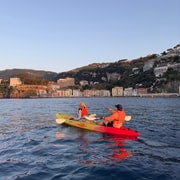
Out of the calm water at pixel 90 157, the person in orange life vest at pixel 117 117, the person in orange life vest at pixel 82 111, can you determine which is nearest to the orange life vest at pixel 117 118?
the person in orange life vest at pixel 117 117

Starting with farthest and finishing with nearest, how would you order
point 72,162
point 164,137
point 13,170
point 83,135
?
1. point 83,135
2. point 164,137
3. point 72,162
4. point 13,170

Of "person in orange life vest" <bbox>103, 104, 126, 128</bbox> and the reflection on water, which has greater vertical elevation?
"person in orange life vest" <bbox>103, 104, 126, 128</bbox>

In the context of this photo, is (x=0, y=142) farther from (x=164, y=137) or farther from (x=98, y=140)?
(x=164, y=137)

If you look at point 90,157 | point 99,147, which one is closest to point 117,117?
point 99,147

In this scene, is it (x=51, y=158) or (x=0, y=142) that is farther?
(x=0, y=142)

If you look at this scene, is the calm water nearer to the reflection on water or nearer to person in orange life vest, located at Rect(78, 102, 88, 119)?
the reflection on water

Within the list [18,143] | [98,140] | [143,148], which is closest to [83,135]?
[98,140]

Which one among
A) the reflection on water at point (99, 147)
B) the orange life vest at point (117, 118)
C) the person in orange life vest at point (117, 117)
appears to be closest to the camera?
the reflection on water at point (99, 147)

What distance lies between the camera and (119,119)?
28703mm

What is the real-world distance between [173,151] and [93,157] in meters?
5.40

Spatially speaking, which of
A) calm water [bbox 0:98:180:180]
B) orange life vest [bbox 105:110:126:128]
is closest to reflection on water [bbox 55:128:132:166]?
calm water [bbox 0:98:180:180]

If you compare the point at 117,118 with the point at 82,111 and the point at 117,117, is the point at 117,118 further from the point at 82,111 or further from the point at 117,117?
the point at 82,111

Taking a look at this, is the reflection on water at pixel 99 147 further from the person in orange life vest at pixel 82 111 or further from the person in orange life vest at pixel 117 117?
the person in orange life vest at pixel 82 111

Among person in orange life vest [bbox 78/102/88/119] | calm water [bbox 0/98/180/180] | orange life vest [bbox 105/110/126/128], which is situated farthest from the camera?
person in orange life vest [bbox 78/102/88/119]
